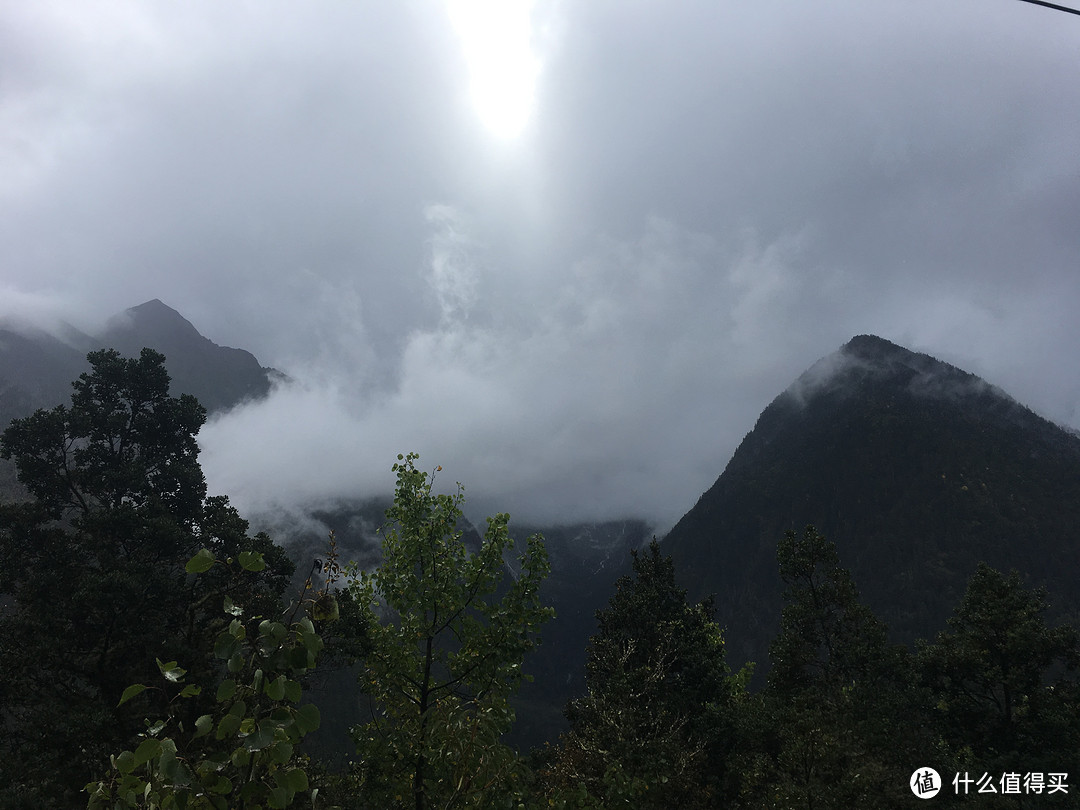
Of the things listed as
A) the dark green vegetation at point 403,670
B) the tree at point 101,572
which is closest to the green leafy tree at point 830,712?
the dark green vegetation at point 403,670

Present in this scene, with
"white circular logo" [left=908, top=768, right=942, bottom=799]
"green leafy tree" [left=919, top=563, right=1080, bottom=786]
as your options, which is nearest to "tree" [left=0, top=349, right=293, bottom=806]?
"white circular logo" [left=908, top=768, right=942, bottom=799]

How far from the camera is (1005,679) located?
2788cm

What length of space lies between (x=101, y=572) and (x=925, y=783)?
30122 millimetres

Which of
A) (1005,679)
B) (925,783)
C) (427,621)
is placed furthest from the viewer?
(1005,679)

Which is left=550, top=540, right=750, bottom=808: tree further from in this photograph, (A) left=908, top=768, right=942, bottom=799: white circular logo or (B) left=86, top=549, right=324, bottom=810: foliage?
(B) left=86, top=549, right=324, bottom=810: foliage

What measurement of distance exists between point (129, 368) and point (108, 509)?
924 cm

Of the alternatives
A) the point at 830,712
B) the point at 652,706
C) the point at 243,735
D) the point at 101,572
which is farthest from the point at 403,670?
the point at 830,712

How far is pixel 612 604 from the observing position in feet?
135

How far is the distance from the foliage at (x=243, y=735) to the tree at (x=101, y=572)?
13477mm

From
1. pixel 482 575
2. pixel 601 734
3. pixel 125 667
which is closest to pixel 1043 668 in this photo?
pixel 601 734

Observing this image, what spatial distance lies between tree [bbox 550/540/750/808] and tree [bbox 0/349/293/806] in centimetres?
1026

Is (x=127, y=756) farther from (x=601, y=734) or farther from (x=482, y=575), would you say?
(x=601, y=734)

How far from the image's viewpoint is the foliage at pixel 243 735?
237 centimetres

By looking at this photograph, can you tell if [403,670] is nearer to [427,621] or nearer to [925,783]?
[427,621]
